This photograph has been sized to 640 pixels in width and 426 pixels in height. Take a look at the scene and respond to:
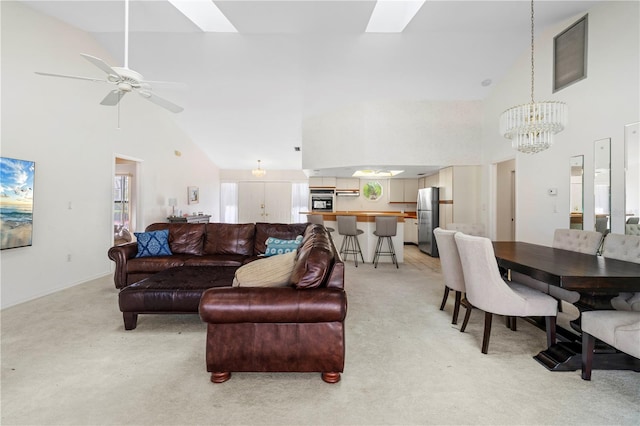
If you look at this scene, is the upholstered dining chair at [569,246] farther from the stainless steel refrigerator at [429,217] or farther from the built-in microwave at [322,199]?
the built-in microwave at [322,199]

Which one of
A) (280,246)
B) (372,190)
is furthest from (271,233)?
(372,190)

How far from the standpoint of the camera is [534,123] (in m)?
2.91

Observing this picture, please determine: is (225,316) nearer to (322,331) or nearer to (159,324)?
(322,331)

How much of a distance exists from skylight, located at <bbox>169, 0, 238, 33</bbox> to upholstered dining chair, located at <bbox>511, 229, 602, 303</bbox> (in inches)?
187

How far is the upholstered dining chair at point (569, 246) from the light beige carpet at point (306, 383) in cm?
41

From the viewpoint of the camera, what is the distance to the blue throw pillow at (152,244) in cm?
390

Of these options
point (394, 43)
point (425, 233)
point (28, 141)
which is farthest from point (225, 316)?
point (425, 233)

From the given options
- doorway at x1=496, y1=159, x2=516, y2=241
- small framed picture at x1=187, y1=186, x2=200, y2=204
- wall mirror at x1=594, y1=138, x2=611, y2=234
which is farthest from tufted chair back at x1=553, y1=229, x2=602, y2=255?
small framed picture at x1=187, y1=186, x2=200, y2=204

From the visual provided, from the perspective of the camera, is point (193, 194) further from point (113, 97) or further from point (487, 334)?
point (487, 334)

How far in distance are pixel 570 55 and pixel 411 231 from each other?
5258mm

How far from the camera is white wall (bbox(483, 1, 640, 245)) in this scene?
318 centimetres

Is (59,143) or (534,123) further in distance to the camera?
(59,143)

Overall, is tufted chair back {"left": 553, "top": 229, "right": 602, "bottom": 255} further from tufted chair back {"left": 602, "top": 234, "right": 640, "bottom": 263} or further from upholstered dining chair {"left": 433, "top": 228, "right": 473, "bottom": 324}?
upholstered dining chair {"left": 433, "top": 228, "right": 473, "bottom": 324}

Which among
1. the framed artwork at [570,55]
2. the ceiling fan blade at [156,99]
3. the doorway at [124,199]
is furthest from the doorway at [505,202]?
the doorway at [124,199]
